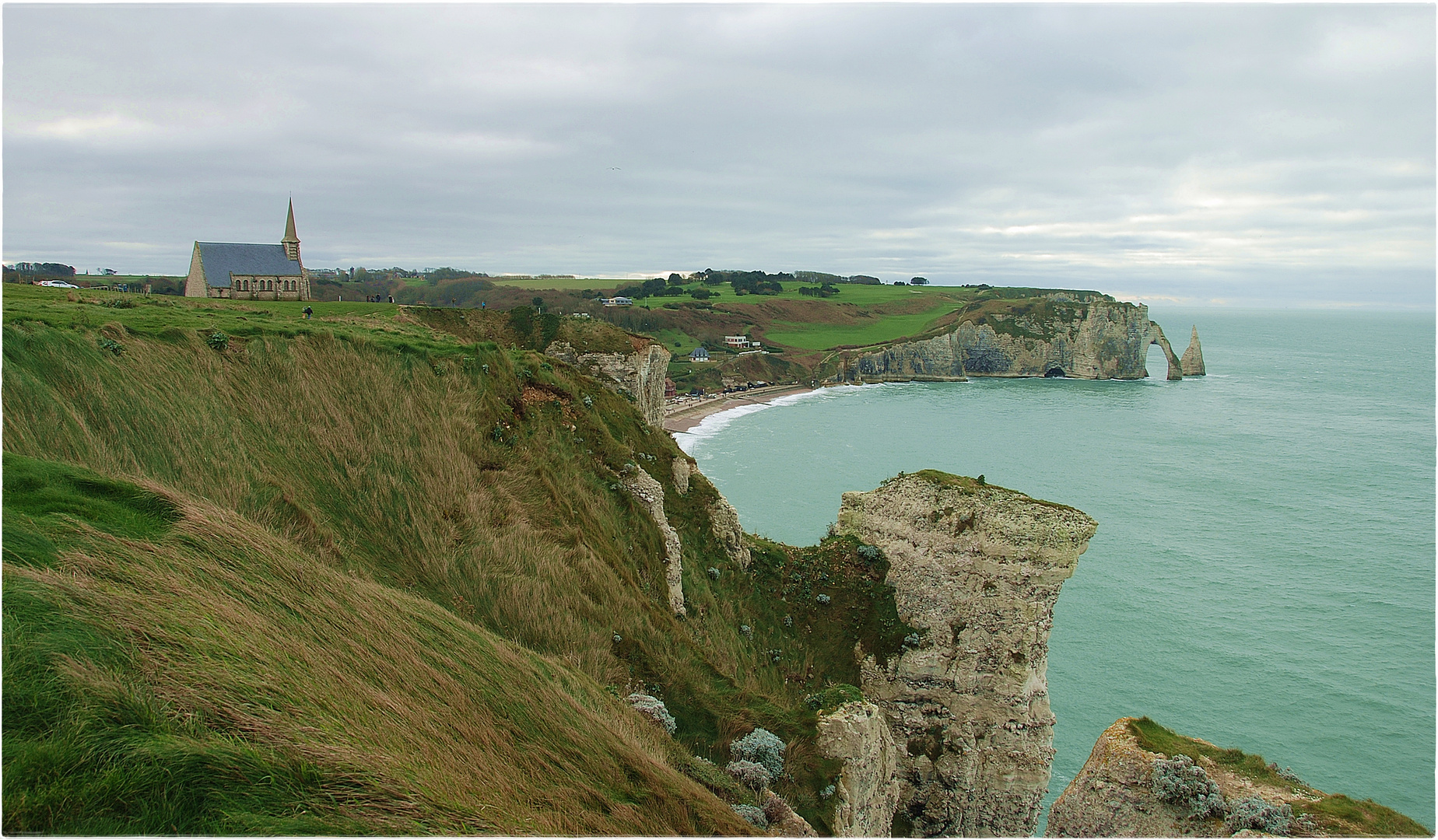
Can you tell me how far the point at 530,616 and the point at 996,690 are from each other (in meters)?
18.0

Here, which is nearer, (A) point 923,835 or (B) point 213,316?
(B) point 213,316

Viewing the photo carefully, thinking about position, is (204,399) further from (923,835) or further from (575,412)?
(923,835)

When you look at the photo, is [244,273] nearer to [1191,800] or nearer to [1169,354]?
[1191,800]

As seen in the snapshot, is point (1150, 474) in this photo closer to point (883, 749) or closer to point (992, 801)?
point (992, 801)

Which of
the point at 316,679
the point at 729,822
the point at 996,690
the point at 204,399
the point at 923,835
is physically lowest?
the point at 923,835

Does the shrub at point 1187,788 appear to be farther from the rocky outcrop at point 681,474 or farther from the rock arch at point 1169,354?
the rock arch at point 1169,354

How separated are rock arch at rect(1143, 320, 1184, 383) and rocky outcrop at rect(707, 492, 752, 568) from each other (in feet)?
551

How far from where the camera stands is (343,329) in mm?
23500

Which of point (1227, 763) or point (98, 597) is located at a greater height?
point (98, 597)

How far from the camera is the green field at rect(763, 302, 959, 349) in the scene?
17275 centimetres

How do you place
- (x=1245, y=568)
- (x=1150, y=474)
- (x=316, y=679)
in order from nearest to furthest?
(x=316, y=679) → (x=1245, y=568) → (x=1150, y=474)

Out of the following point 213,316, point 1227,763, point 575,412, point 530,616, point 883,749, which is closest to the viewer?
point 530,616

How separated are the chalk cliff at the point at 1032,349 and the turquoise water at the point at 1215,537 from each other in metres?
31.4

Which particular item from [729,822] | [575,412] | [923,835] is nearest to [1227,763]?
A: [923,835]
